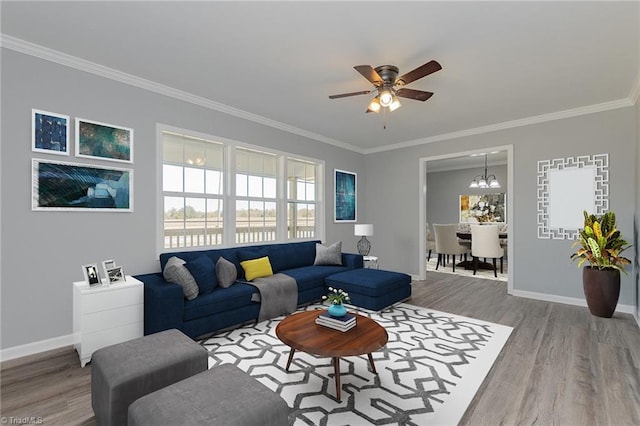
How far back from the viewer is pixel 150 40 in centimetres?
262

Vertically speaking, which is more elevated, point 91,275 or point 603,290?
point 91,275

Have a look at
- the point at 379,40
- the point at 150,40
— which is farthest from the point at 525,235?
the point at 150,40

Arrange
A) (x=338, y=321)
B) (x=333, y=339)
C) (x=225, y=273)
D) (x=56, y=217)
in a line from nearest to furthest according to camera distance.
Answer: (x=333, y=339) → (x=338, y=321) → (x=56, y=217) → (x=225, y=273)

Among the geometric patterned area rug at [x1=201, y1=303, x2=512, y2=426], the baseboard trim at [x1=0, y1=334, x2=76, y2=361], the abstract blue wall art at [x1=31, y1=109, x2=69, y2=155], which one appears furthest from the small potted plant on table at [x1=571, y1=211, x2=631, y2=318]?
the abstract blue wall art at [x1=31, y1=109, x2=69, y2=155]

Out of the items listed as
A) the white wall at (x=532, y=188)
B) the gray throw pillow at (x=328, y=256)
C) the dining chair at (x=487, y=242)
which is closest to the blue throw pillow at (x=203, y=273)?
the gray throw pillow at (x=328, y=256)

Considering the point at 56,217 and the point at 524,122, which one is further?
the point at 524,122

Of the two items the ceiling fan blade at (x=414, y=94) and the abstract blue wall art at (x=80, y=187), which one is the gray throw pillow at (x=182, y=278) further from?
the ceiling fan blade at (x=414, y=94)

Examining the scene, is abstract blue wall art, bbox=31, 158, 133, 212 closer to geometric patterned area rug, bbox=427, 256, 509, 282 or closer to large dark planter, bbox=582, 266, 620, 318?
large dark planter, bbox=582, 266, 620, 318

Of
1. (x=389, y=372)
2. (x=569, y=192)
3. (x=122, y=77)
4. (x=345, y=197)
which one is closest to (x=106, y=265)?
(x=122, y=77)

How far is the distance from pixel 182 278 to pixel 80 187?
1.38 meters

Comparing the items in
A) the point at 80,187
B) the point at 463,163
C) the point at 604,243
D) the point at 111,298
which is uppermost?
the point at 463,163

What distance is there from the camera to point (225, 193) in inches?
168

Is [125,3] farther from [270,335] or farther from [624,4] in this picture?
[624,4]

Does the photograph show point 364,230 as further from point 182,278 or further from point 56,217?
point 56,217
